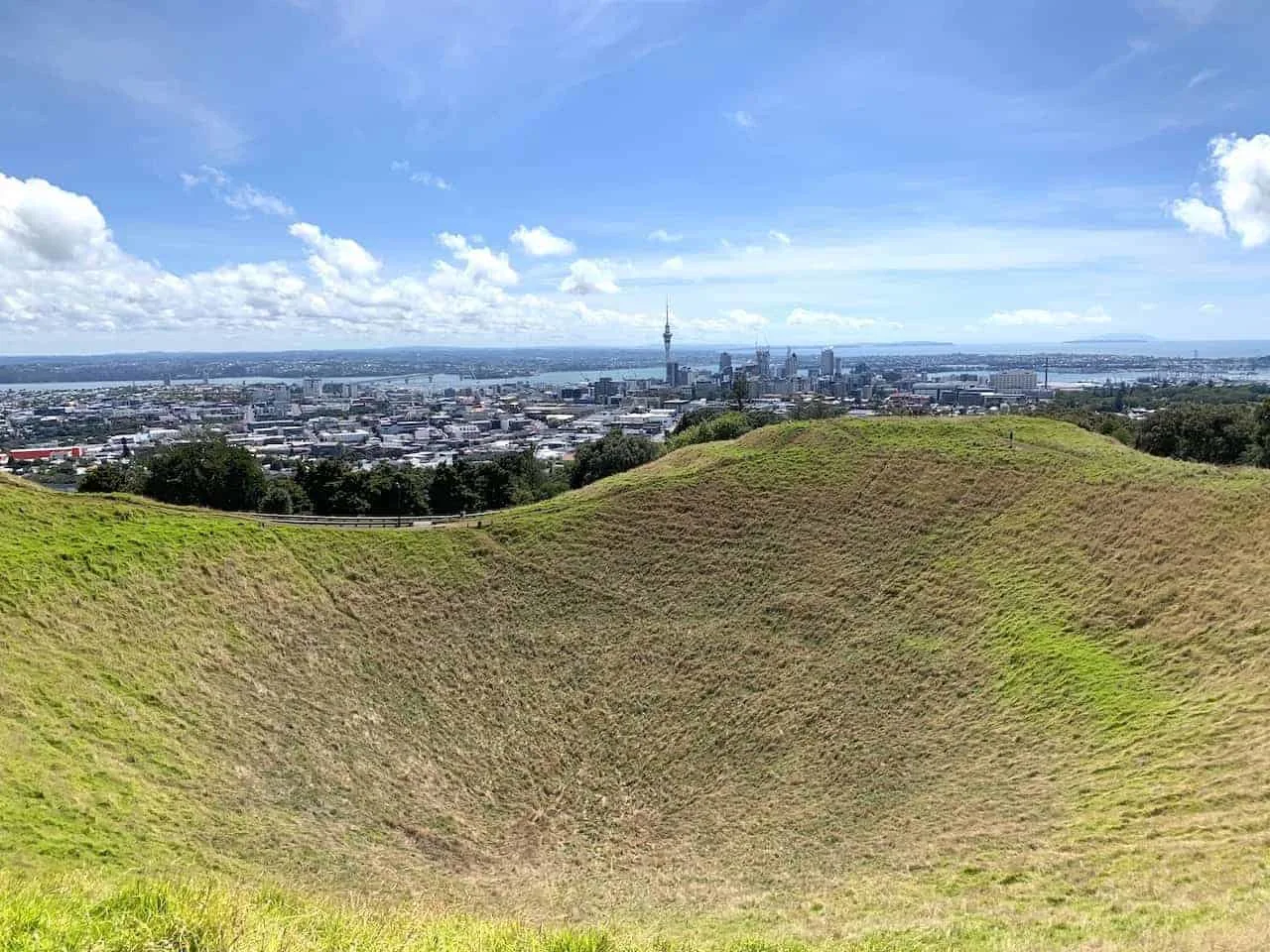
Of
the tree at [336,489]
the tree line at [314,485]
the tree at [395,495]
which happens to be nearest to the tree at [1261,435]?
the tree line at [314,485]

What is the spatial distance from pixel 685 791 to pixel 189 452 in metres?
40.9

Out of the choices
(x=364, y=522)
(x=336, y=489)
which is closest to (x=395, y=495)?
(x=336, y=489)

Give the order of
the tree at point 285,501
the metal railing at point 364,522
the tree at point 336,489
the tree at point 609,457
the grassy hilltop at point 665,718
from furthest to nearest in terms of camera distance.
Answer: the tree at point 609,457, the tree at point 336,489, the tree at point 285,501, the metal railing at point 364,522, the grassy hilltop at point 665,718

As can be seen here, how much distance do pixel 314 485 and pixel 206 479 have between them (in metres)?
5.94

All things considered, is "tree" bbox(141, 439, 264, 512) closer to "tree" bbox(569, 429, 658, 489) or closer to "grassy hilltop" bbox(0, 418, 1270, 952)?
"grassy hilltop" bbox(0, 418, 1270, 952)

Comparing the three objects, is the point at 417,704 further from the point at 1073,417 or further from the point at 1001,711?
the point at 1073,417

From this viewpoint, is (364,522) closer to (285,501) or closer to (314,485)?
(285,501)

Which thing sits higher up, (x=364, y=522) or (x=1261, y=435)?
(x=1261, y=435)

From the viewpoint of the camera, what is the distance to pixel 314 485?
49062 mm

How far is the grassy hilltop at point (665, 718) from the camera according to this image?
37.3 feet

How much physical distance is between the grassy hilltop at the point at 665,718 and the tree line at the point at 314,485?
18833mm

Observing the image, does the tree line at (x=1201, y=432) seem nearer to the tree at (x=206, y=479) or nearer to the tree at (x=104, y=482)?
the tree at (x=206, y=479)

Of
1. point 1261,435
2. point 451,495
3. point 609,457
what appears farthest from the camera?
point 609,457

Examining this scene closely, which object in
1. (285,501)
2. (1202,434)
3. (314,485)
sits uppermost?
(1202,434)
